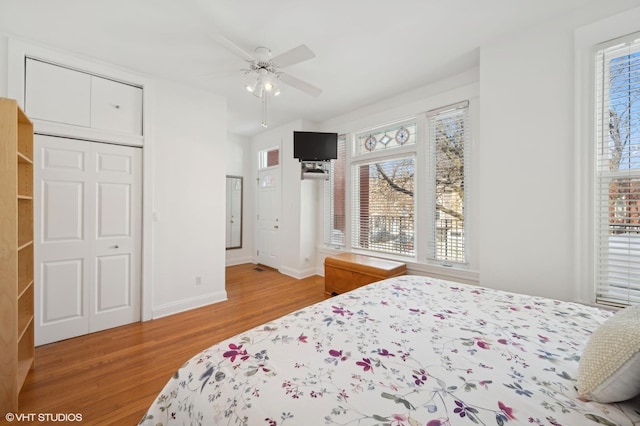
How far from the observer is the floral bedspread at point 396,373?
728 mm

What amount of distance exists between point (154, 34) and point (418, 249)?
3576 millimetres

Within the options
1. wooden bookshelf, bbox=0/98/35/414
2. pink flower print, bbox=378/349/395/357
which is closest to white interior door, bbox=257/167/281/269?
wooden bookshelf, bbox=0/98/35/414

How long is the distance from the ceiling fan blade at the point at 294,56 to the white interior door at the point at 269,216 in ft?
9.49

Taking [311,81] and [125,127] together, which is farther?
[311,81]

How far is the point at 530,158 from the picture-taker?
2092 millimetres

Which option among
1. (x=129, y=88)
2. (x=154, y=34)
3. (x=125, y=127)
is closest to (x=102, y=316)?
(x=125, y=127)

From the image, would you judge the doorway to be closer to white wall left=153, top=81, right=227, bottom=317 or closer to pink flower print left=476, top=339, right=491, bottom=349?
white wall left=153, top=81, right=227, bottom=317

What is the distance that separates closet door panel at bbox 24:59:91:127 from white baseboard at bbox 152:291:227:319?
2.13 metres

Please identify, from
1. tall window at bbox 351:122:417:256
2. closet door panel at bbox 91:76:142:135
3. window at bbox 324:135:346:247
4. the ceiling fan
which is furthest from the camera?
window at bbox 324:135:346:247

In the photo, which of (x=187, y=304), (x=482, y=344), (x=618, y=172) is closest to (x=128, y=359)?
(x=187, y=304)

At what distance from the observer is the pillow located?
744 mm

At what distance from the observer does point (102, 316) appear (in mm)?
2623

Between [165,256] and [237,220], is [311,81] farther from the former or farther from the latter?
[237,220]

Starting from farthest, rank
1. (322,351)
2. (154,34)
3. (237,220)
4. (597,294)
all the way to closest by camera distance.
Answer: (237,220) < (154,34) < (597,294) < (322,351)
